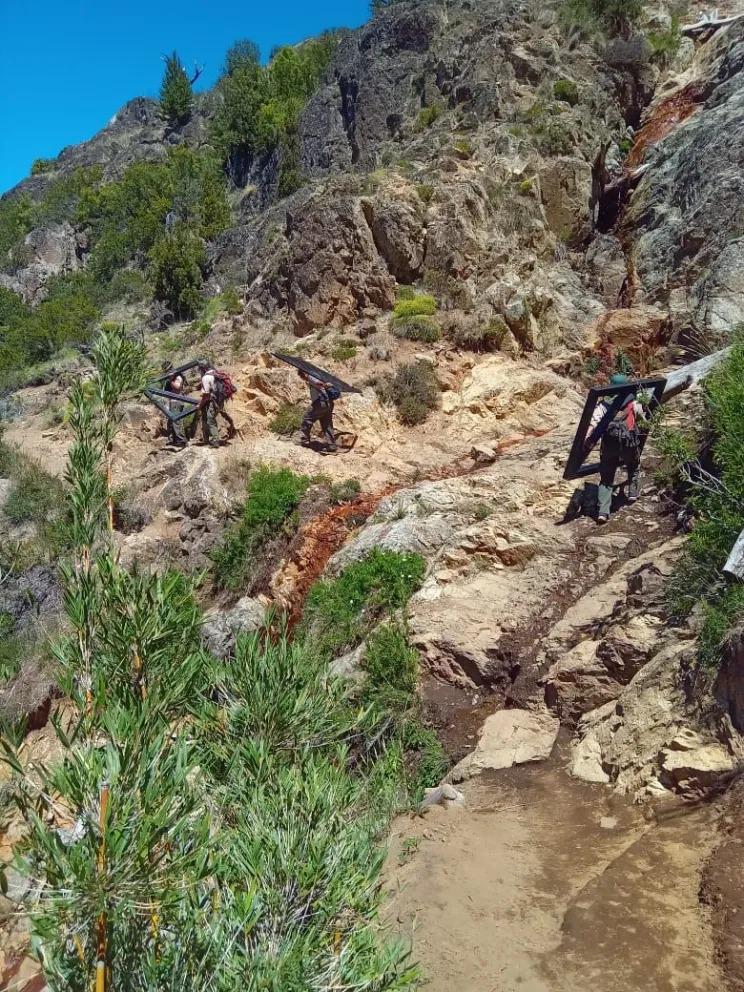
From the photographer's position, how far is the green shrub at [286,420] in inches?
503

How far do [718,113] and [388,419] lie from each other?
9787 mm

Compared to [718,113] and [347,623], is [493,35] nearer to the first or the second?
[718,113]

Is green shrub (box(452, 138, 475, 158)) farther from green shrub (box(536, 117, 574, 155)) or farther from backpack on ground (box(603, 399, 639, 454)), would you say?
backpack on ground (box(603, 399, 639, 454))

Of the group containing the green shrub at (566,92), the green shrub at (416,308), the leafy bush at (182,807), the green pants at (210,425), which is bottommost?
the leafy bush at (182,807)

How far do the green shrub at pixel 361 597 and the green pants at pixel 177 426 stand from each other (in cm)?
533

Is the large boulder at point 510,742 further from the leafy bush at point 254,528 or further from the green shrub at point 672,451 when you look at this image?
the leafy bush at point 254,528

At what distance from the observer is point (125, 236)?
3114 centimetres

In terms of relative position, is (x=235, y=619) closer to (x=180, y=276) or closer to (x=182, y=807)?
(x=182, y=807)

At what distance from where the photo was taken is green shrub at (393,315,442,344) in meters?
13.7

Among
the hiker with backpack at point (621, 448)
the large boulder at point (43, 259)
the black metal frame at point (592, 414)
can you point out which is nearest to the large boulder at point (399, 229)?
the black metal frame at point (592, 414)

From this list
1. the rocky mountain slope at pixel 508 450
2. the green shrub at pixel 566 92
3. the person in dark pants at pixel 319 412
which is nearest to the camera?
the rocky mountain slope at pixel 508 450

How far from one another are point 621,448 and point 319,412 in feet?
17.6

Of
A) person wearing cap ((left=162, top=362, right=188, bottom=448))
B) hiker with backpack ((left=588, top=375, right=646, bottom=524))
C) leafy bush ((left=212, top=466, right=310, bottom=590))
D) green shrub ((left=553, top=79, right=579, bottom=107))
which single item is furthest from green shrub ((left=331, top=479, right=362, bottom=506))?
green shrub ((left=553, top=79, right=579, bottom=107))

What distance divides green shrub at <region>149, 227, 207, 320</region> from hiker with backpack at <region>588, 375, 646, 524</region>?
15.7 meters
